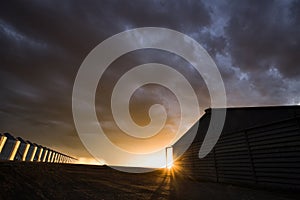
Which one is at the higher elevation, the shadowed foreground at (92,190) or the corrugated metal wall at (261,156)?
the corrugated metal wall at (261,156)

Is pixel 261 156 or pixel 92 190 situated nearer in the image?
pixel 92 190

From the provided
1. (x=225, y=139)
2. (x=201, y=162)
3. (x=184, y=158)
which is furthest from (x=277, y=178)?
(x=184, y=158)

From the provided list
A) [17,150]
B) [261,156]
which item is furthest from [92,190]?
[17,150]

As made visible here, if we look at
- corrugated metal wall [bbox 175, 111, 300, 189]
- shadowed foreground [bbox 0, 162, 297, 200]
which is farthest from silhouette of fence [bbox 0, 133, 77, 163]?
corrugated metal wall [bbox 175, 111, 300, 189]

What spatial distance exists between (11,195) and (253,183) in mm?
7150

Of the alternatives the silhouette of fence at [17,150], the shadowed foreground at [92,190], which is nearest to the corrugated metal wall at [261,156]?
the shadowed foreground at [92,190]

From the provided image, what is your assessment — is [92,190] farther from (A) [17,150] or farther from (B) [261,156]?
(A) [17,150]

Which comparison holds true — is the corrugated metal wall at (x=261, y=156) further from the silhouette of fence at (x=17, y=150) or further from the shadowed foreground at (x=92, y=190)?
the silhouette of fence at (x=17, y=150)

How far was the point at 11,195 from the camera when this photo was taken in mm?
2590

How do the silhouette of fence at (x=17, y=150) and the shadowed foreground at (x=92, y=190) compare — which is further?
the silhouette of fence at (x=17, y=150)

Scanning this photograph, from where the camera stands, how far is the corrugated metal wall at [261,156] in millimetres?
4816

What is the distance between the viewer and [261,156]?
5734 millimetres

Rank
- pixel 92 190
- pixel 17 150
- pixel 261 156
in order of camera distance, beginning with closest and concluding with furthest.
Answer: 1. pixel 92 190
2. pixel 261 156
3. pixel 17 150

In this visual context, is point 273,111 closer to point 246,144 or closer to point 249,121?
point 249,121
